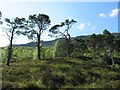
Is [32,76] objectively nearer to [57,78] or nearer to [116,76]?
[57,78]

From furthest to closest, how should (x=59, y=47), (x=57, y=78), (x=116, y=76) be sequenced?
(x=59, y=47) < (x=116, y=76) < (x=57, y=78)

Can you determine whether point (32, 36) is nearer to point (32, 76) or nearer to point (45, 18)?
point (45, 18)

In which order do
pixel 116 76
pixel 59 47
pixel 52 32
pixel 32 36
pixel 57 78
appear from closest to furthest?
1. pixel 57 78
2. pixel 116 76
3. pixel 32 36
4. pixel 52 32
5. pixel 59 47

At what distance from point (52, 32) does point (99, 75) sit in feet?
119

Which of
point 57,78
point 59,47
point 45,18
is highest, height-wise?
point 45,18

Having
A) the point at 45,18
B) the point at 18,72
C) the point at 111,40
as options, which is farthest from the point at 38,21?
the point at 18,72

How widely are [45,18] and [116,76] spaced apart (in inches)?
1290

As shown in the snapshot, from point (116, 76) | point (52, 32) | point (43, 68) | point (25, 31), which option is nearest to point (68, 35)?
point (52, 32)

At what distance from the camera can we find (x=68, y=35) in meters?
78.8

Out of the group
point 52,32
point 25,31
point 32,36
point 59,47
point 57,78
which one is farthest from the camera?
point 59,47

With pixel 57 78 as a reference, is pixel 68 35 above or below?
above

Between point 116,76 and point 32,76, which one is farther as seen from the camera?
point 116,76

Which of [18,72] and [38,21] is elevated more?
[38,21]

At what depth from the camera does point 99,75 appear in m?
44.4
